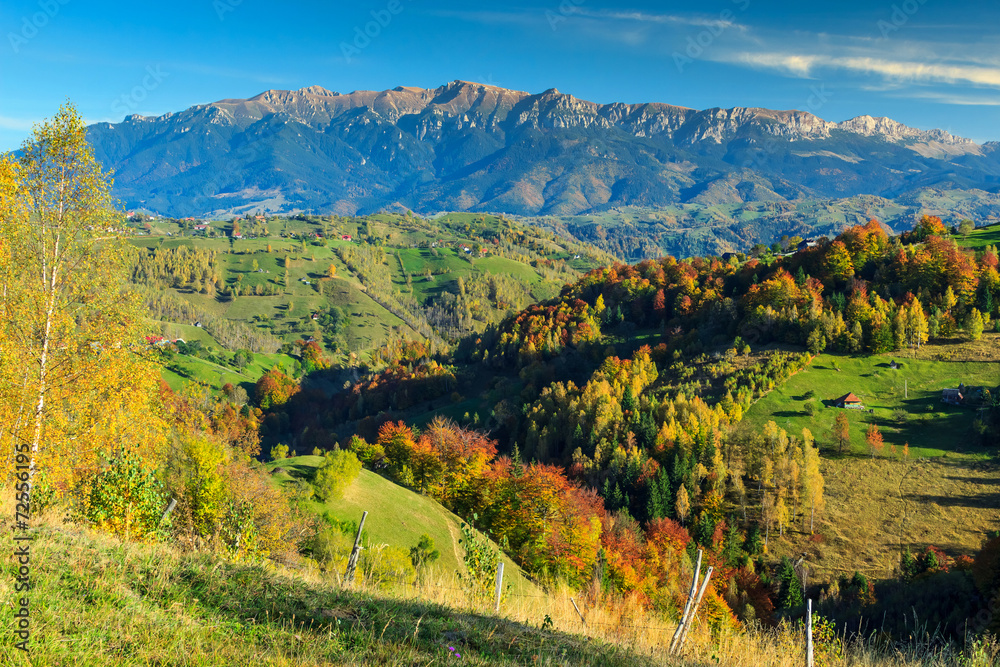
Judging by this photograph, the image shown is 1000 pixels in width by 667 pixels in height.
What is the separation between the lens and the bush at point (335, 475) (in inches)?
1753

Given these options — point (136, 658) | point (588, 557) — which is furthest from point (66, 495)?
point (588, 557)

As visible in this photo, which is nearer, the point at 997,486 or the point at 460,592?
the point at 460,592

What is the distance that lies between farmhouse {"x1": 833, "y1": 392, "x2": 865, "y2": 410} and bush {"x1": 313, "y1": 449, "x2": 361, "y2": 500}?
233 feet

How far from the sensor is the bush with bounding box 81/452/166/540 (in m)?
15.2

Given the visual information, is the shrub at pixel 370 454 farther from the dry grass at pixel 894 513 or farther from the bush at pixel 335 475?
the dry grass at pixel 894 513

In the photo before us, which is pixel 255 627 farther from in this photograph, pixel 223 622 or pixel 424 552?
pixel 424 552

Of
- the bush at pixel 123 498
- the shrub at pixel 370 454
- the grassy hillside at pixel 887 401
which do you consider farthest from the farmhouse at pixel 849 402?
the bush at pixel 123 498

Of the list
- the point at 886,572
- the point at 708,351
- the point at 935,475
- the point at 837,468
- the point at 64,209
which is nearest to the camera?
the point at 64,209

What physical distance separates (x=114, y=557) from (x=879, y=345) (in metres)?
105

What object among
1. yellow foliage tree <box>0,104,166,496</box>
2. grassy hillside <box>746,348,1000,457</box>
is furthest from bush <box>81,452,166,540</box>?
grassy hillside <box>746,348,1000,457</box>

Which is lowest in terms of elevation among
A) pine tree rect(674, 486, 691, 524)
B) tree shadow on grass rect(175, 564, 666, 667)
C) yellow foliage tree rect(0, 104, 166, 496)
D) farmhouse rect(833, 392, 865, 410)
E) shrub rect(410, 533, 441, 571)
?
pine tree rect(674, 486, 691, 524)

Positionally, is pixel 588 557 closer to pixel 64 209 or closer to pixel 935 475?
pixel 64 209

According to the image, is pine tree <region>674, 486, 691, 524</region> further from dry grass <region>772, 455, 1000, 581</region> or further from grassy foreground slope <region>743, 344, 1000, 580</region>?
dry grass <region>772, 455, 1000, 581</region>

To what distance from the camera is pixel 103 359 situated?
1692 cm
